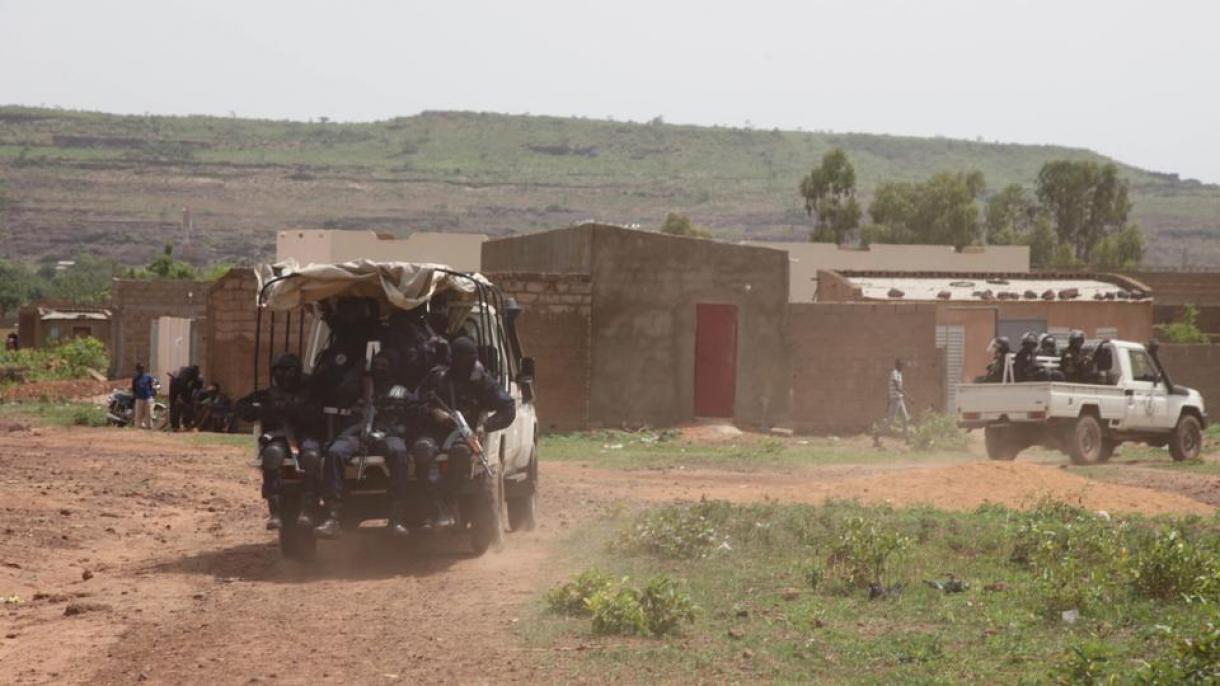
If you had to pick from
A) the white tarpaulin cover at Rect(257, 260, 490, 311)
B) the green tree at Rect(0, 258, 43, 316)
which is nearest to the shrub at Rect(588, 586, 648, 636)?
the white tarpaulin cover at Rect(257, 260, 490, 311)

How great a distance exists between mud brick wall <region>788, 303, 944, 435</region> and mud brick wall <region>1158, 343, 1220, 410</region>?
26.7 feet

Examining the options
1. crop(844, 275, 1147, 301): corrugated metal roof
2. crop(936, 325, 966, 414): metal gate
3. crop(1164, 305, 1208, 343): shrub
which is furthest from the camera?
crop(1164, 305, 1208, 343): shrub

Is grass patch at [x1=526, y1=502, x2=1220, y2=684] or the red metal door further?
the red metal door

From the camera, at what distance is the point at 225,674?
9469 millimetres

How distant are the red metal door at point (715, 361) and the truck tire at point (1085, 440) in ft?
26.5

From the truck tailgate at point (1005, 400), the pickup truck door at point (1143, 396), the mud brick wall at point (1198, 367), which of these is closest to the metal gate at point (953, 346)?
the mud brick wall at point (1198, 367)

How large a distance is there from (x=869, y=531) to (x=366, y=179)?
14020 centimetres

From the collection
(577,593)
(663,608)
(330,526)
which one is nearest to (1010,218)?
(330,526)

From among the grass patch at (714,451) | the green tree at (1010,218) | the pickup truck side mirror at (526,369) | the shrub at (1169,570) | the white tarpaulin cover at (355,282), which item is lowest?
A: the grass patch at (714,451)

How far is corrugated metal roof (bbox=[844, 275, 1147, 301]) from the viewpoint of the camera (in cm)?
4253

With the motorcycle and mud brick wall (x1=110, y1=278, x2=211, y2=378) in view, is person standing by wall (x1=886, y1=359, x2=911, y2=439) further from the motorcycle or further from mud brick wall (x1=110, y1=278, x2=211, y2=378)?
mud brick wall (x1=110, y1=278, x2=211, y2=378)

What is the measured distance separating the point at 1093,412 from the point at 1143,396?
1337 millimetres

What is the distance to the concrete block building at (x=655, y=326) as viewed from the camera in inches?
1171

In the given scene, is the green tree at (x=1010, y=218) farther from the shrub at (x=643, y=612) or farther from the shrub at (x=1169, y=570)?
the shrub at (x=643, y=612)
